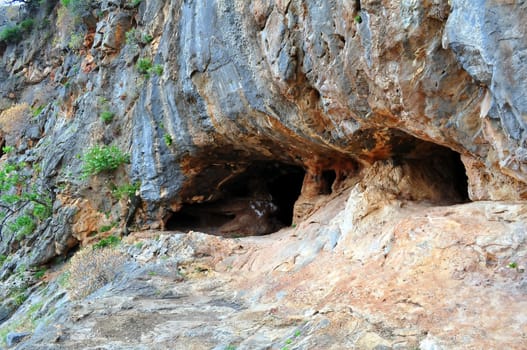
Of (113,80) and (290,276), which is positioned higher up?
(113,80)

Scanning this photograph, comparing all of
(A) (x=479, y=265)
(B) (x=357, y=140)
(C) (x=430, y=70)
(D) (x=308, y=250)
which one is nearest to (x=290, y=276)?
(D) (x=308, y=250)

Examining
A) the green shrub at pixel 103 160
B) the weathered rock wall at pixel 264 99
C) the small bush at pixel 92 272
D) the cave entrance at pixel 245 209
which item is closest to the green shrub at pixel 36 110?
the weathered rock wall at pixel 264 99

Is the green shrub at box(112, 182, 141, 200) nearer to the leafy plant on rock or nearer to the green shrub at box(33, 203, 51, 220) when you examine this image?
the leafy plant on rock

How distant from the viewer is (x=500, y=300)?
397 centimetres

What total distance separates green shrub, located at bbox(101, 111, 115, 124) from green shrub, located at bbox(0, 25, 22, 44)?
1131 centimetres

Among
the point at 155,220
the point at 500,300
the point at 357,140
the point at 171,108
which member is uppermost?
the point at 171,108

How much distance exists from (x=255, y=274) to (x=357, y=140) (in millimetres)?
3008

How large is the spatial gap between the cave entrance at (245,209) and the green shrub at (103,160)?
7.78 feet

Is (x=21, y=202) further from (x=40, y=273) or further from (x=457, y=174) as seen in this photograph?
(x=457, y=174)

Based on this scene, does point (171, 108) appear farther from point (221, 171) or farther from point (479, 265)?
point (479, 265)

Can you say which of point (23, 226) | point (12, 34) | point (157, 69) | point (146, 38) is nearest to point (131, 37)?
point (146, 38)

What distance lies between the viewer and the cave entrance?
1373 centimetres

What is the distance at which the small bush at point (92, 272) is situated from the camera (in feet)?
30.8

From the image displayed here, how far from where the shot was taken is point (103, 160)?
44.2 ft
